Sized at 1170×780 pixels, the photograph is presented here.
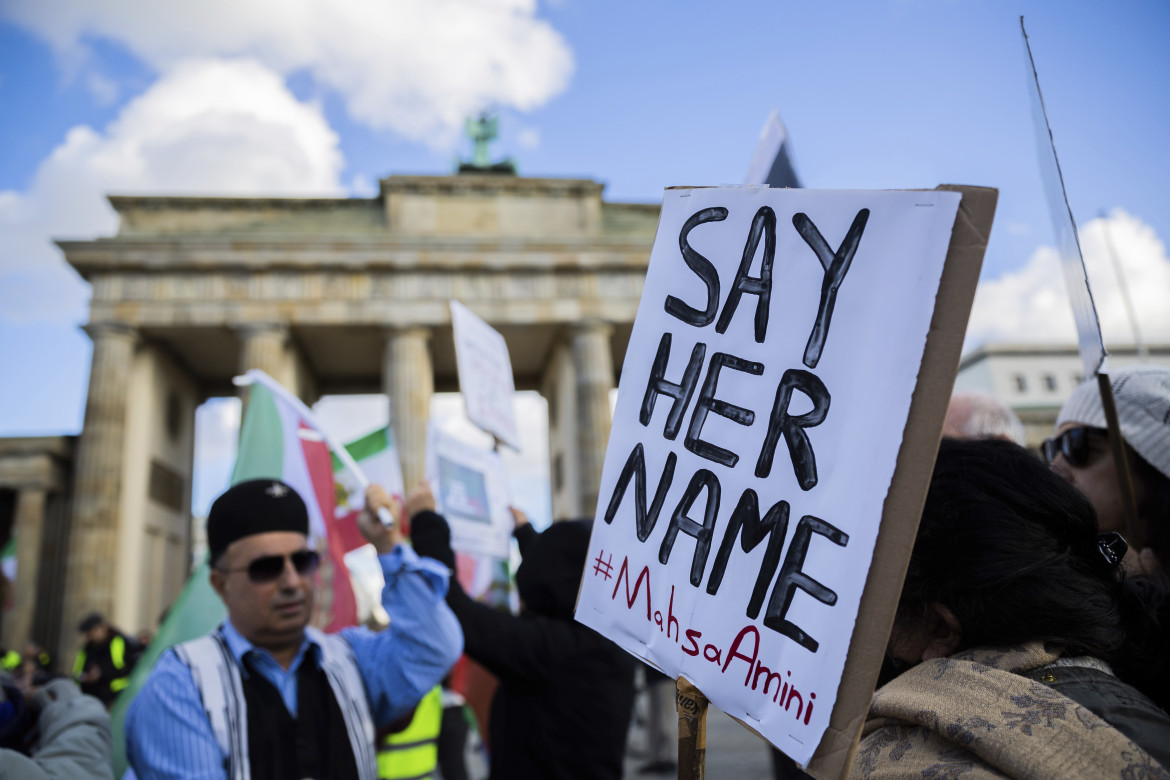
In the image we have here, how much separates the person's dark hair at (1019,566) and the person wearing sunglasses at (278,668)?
4.87ft

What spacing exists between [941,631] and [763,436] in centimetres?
41

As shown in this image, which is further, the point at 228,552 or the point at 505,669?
the point at 505,669

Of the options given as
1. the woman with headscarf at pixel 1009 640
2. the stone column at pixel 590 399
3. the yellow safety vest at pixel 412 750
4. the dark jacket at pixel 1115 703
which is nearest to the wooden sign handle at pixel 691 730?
the woman with headscarf at pixel 1009 640

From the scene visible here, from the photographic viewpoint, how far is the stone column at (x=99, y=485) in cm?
1923

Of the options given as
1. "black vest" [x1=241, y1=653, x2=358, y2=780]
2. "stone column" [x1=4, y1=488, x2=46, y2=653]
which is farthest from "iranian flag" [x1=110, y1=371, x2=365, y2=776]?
"stone column" [x1=4, y1=488, x2=46, y2=653]

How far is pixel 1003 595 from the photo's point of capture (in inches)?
45.3

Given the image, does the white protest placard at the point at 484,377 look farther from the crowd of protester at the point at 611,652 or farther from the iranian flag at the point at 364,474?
the crowd of protester at the point at 611,652

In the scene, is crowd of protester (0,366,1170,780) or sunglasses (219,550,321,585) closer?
crowd of protester (0,366,1170,780)

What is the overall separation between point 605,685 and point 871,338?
1.80 metres

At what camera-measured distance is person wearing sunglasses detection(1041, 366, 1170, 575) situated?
74.0 inches

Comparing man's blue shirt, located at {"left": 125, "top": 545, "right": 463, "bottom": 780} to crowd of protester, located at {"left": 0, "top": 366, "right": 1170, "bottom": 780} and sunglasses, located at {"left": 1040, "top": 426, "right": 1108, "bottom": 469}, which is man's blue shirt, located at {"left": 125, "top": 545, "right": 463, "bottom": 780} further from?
sunglasses, located at {"left": 1040, "top": 426, "right": 1108, "bottom": 469}

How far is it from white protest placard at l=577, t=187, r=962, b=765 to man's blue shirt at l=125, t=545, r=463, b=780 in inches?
37.5

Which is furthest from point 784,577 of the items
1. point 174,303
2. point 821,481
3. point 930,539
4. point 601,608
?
point 174,303

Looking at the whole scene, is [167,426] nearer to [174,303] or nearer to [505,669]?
[174,303]
